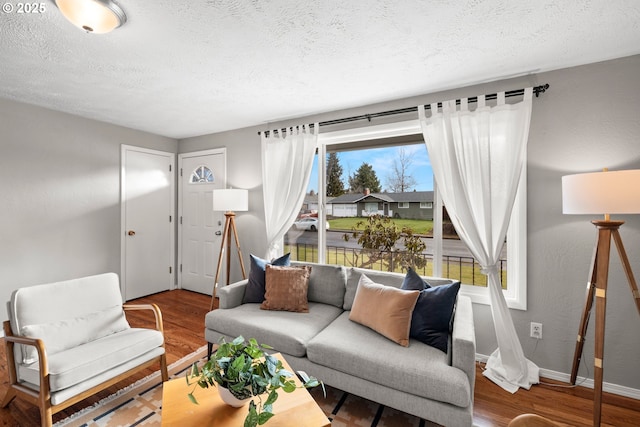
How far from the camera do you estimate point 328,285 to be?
2705 mm

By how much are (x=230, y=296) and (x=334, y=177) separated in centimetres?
172

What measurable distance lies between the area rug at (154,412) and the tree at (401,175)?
6.33ft

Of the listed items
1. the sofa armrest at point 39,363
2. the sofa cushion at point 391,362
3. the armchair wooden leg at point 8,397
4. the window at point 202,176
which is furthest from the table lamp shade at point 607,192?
the window at point 202,176

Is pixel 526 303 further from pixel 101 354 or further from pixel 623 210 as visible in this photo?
pixel 101 354

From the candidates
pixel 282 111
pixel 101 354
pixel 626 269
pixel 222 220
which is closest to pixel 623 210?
pixel 626 269

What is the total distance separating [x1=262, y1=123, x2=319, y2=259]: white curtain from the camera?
3.36 meters

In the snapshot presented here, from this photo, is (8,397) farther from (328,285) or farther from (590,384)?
(590,384)

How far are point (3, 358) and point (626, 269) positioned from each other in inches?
188

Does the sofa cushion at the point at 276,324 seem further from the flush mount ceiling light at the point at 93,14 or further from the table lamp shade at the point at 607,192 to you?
the flush mount ceiling light at the point at 93,14

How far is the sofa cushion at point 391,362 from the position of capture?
1.60m

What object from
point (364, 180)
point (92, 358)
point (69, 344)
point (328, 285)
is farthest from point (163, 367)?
point (364, 180)

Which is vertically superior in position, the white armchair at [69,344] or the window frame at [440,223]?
the window frame at [440,223]

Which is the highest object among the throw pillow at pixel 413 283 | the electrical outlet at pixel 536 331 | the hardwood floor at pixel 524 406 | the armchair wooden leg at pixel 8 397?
the throw pillow at pixel 413 283

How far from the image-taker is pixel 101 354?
1.84 meters
